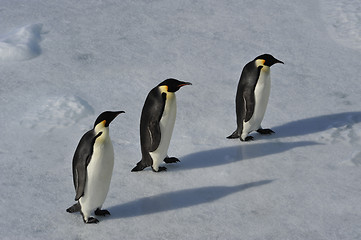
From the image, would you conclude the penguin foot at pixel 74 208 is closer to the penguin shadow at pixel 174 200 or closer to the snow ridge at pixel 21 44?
the penguin shadow at pixel 174 200

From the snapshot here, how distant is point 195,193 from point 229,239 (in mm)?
500

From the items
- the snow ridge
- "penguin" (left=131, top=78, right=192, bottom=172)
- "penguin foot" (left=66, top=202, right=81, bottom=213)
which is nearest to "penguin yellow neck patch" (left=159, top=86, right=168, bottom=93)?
"penguin" (left=131, top=78, right=192, bottom=172)

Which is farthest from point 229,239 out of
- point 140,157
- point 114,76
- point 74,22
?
point 74,22

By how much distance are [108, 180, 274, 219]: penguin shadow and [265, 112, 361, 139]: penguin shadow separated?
28.7 inches

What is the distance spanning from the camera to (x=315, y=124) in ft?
16.0

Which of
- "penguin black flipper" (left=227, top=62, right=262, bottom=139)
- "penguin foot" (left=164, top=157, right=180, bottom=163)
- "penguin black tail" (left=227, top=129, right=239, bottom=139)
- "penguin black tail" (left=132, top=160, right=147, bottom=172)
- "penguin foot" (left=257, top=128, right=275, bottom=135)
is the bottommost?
"penguin black tail" (left=132, top=160, right=147, bottom=172)

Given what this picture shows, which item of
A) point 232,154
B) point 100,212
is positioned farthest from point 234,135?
point 100,212

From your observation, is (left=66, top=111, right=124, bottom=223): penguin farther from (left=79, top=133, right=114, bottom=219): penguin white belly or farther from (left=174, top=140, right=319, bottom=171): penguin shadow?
(left=174, top=140, right=319, bottom=171): penguin shadow

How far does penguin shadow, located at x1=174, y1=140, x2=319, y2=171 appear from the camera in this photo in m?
4.35

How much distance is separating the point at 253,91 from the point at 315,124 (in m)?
0.66

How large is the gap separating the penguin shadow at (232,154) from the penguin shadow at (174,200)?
0.30 metres

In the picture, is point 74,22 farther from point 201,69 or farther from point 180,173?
point 180,173

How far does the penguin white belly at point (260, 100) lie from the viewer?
4.50m

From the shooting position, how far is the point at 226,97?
17.2ft
